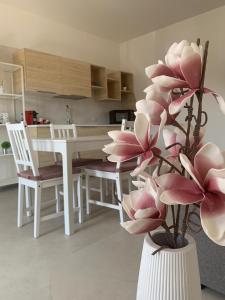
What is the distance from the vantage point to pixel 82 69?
4.55 meters

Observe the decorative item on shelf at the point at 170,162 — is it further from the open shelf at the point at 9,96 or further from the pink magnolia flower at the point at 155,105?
the open shelf at the point at 9,96

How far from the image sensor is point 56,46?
14.9 ft

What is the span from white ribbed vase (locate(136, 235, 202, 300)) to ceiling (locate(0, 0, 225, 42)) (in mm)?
4156

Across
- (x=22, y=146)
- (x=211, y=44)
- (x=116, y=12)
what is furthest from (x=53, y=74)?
(x=211, y=44)

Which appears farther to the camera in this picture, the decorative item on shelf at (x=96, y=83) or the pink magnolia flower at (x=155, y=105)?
the decorative item on shelf at (x=96, y=83)

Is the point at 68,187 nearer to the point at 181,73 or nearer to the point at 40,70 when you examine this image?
the point at 181,73

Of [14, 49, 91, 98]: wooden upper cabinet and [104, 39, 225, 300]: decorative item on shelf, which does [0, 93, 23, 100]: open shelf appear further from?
[104, 39, 225, 300]: decorative item on shelf

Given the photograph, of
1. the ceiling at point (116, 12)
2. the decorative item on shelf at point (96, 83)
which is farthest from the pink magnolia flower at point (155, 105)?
the decorative item on shelf at point (96, 83)

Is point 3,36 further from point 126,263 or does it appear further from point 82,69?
point 126,263

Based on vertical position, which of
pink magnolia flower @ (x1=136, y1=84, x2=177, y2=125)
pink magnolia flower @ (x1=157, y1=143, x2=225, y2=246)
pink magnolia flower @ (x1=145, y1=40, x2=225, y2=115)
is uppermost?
pink magnolia flower @ (x1=145, y1=40, x2=225, y2=115)

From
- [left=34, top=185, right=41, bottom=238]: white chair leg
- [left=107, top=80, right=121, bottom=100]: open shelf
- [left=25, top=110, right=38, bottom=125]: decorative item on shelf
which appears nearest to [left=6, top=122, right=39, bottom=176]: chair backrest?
[left=34, top=185, right=41, bottom=238]: white chair leg

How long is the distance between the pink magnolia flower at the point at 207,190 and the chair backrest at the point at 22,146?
1725 millimetres

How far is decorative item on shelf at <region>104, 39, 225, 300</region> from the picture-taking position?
0.44 meters

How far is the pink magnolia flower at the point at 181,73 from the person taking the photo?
0.48 metres
